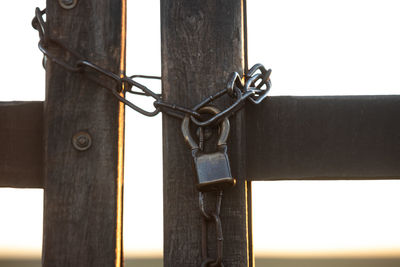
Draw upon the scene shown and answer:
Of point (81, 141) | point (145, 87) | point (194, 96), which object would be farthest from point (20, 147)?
point (194, 96)

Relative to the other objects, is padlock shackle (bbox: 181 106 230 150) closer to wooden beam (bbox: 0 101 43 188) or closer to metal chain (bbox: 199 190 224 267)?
metal chain (bbox: 199 190 224 267)

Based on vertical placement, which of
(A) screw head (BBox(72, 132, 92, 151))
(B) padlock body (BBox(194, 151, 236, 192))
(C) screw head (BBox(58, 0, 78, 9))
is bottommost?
(B) padlock body (BBox(194, 151, 236, 192))

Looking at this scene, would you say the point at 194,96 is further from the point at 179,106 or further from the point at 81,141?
the point at 81,141

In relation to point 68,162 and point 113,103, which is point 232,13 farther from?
point 68,162

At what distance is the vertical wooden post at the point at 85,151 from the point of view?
144cm

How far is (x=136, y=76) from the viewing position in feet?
5.17

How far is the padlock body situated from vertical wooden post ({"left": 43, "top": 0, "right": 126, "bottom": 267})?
22cm

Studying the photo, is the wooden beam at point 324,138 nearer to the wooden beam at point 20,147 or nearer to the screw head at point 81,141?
the screw head at point 81,141

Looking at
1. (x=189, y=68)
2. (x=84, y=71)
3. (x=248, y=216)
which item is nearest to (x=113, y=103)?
(x=84, y=71)

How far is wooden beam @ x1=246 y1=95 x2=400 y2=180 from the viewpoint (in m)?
1.45

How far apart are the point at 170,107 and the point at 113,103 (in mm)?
158

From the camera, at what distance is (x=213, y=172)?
52.8 inches

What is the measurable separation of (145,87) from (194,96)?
0.39 feet

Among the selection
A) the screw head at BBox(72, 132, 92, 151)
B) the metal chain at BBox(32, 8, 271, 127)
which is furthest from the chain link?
the screw head at BBox(72, 132, 92, 151)
